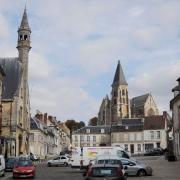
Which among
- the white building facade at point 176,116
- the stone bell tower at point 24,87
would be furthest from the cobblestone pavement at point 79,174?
the stone bell tower at point 24,87

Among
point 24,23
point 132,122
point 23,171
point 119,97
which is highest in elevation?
point 24,23

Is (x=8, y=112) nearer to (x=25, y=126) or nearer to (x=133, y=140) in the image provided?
(x=25, y=126)

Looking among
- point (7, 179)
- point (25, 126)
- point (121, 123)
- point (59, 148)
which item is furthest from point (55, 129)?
point (7, 179)

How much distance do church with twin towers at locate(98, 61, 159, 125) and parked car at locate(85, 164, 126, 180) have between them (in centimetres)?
13766

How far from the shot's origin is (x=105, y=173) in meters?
16.0

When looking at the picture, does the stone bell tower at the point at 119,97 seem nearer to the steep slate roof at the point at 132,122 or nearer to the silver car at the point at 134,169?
the steep slate roof at the point at 132,122

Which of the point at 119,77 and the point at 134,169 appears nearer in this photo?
the point at 134,169

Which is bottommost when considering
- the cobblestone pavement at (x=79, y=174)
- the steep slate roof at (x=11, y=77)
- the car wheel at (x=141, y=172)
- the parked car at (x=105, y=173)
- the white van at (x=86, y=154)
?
the cobblestone pavement at (x=79, y=174)

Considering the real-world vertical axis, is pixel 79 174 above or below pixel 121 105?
below

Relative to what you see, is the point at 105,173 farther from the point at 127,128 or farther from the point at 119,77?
the point at 119,77

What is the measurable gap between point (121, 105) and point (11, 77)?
9295 cm

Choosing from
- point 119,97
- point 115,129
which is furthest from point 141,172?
point 119,97

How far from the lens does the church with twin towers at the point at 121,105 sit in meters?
156

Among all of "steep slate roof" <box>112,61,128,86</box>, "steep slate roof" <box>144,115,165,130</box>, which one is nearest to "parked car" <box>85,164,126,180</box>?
"steep slate roof" <box>144,115,165,130</box>
